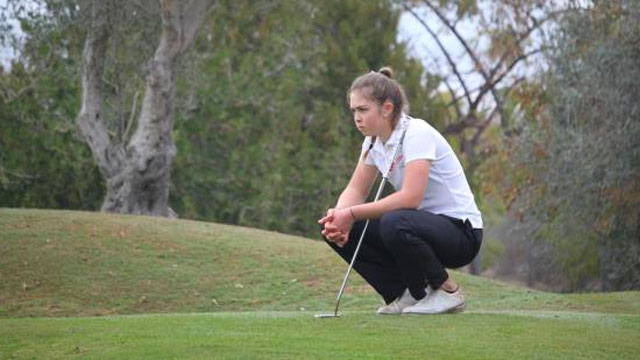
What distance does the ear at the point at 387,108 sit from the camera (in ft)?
23.2

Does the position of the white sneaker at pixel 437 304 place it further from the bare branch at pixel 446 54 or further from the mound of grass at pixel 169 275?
the bare branch at pixel 446 54

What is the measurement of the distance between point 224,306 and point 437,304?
479 cm

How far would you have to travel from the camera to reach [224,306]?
1173 cm

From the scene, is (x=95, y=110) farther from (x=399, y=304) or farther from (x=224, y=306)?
(x=399, y=304)

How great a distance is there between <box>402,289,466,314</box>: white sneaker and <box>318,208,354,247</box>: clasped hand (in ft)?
2.40

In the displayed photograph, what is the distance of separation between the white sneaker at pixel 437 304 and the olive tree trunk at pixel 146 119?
1034cm

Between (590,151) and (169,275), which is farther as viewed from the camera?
(590,151)

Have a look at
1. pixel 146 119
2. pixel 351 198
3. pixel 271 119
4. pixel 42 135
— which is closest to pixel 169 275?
pixel 146 119

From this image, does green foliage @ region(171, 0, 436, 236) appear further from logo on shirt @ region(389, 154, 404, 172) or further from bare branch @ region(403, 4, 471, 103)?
logo on shirt @ region(389, 154, 404, 172)

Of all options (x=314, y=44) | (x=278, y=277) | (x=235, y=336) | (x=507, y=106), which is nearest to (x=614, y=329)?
(x=235, y=336)

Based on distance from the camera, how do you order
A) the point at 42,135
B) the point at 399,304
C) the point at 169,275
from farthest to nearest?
the point at 42,135, the point at 169,275, the point at 399,304

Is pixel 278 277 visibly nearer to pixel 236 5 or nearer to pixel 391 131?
pixel 391 131

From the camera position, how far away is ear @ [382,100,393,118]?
706 centimetres

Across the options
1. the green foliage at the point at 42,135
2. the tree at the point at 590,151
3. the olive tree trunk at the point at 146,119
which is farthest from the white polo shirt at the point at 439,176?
the green foliage at the point at 42,135
